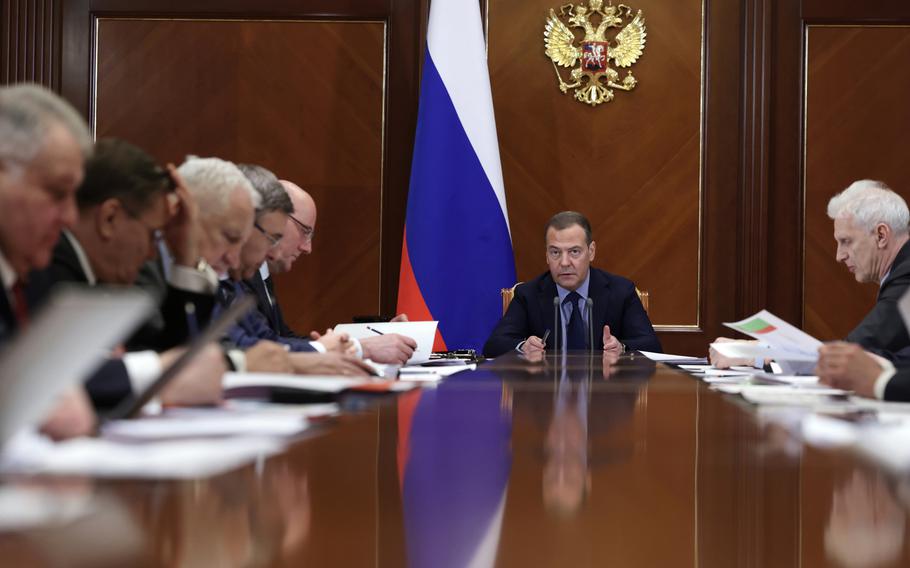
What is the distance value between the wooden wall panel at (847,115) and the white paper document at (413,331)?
3.71 m

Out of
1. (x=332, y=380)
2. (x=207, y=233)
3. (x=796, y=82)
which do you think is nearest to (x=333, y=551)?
(x=332, y=380)

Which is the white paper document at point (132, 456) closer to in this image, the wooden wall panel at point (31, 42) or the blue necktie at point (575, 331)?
the blue necktie at point (575, 331)

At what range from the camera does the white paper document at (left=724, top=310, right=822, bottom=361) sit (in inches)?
97.4

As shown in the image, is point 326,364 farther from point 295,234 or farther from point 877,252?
point 877,252

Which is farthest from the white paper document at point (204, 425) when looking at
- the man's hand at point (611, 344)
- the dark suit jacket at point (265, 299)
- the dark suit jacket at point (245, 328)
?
the man's hand at point (611, 344)

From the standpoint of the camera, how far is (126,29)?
6.47 meters

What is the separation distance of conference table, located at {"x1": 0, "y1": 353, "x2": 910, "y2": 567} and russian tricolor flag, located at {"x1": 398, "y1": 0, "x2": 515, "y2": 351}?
14.4 ft

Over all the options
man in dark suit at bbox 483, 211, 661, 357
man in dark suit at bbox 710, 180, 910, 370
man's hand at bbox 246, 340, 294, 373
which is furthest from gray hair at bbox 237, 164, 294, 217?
man in dark suit at bbox 483, 211, 661, 357

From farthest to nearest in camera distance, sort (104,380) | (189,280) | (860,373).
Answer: (189,280)
(860,373)
(104,380)

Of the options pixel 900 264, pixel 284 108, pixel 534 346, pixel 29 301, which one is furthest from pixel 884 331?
pixel 284 108

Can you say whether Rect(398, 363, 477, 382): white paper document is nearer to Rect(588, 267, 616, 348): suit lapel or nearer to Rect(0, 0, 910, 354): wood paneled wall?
Rect(588, 267, 616, 348): suit lapel

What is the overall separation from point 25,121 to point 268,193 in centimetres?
187

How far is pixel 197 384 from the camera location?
1.55 metres

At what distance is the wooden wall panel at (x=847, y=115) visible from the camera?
6297mm
